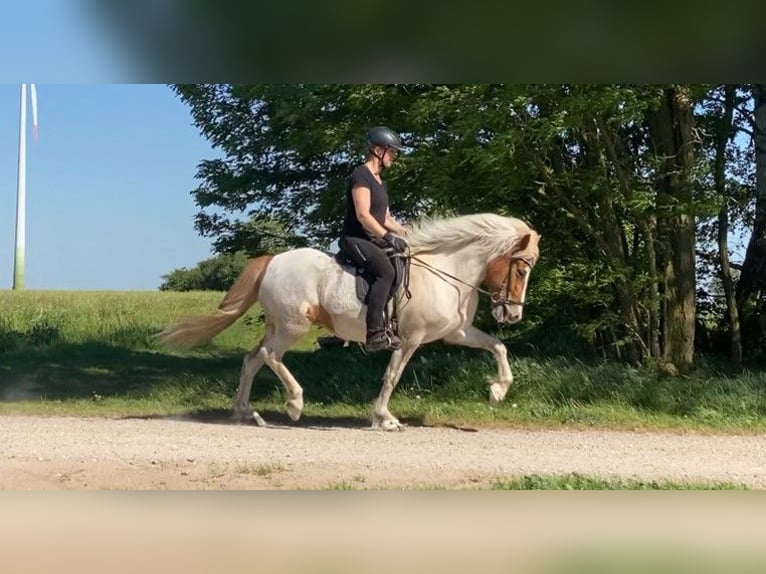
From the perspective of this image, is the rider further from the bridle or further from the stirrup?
the bridle

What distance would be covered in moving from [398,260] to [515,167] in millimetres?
2269

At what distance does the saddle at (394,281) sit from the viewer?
7.95 metres

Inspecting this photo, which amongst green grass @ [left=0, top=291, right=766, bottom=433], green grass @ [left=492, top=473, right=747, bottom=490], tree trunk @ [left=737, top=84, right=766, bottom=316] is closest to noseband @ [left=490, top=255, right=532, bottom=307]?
green grass @ [left=0, top=291, right=766, bottom=433]

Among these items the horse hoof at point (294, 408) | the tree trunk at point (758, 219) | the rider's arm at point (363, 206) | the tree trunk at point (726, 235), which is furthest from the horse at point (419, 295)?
the tree trunk at point (758, 219)

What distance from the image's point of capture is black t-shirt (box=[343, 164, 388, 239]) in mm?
7789

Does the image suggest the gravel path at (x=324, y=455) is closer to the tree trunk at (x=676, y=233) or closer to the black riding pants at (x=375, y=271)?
the black riding pants at (x=375, y=271)

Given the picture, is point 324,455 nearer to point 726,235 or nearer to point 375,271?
point 375,271

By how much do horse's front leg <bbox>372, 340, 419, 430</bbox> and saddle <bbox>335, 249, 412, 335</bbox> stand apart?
0.23m

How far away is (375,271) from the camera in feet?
26.0

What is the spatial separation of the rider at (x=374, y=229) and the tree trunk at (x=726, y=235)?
460 centimetres

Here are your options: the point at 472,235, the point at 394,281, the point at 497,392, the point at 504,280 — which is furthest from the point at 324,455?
the point at 472,235

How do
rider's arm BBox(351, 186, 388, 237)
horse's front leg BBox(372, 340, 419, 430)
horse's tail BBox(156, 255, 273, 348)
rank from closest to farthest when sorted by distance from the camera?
rider's arm BBox(351, 186, 388, 237) < horse's front leg BBox(372, 340, 419, 430) < horse's tail BBox(156, 255, 273, 348)

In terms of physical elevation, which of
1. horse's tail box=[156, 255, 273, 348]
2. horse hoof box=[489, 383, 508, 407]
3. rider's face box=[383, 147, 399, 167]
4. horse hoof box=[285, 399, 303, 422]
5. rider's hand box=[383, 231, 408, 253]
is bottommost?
horse hoof box=[285, 399, 303, 422]
